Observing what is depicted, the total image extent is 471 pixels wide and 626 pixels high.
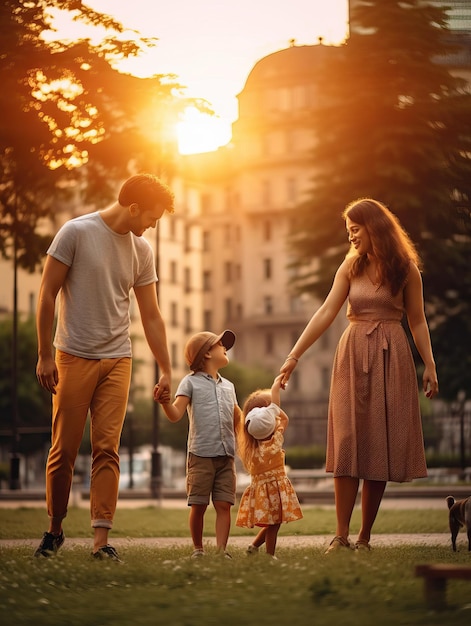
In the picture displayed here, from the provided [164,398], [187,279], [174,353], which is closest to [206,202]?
[187,279]

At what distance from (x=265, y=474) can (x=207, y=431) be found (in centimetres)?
40

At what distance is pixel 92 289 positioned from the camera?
729cm

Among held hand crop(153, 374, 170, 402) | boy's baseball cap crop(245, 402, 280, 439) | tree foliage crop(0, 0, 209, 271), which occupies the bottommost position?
boy's baseball cap crop(245, 402, 280, 439)

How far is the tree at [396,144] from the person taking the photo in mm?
21906

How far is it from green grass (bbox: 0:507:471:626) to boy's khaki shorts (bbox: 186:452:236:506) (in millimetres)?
617

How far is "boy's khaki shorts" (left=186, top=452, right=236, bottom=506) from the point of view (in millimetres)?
7520

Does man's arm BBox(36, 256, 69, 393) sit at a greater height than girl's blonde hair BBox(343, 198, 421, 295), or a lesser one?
lesser

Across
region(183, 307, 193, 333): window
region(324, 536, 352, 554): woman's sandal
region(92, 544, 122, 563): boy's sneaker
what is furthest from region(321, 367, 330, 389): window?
region(92, 544, 122, 563): boy's sneaker

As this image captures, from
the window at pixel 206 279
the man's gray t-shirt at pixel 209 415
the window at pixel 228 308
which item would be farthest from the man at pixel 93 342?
the window at pixel 206 279

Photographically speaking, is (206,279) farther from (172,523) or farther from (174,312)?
(172,523)

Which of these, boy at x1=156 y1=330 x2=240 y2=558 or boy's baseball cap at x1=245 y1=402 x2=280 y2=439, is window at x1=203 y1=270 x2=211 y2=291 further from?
boy's baseball cap at x1=245 y1=402 x2=280 y2=439

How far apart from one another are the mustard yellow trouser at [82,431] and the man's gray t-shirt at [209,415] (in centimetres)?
55

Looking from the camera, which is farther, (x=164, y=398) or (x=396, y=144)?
(x=396, y=144)

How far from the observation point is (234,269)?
108 metres
